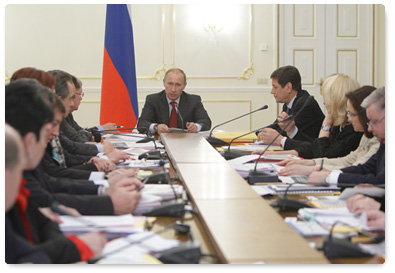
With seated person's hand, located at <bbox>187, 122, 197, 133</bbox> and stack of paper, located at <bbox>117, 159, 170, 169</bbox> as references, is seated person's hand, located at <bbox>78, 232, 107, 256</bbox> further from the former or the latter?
seated person's hand, located at <bbox>187, 122, 197, 133</bbox>

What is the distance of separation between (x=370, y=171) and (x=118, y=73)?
3376mm

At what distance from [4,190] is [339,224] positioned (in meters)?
1.03

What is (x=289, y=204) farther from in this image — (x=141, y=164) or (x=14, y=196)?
(x=141, y=164)

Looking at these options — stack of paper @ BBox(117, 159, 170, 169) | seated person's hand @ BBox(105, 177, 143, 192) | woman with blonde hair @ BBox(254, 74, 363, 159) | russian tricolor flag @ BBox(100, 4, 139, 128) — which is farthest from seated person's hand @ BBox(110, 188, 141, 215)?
russian tricolor flag @ BBox(100, 4, 139, 128)

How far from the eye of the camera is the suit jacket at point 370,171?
2275mm

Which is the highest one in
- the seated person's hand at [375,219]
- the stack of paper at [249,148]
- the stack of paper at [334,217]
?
the stack of paper at [249,148]

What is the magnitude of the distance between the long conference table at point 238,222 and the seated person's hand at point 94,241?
0.31 meters

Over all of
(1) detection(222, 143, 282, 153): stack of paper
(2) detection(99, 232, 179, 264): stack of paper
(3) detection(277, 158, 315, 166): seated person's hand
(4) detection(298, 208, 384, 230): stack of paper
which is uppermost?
(3) detection(277, 158, 315, 166): seated person's hand

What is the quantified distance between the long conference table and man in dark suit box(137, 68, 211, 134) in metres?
2.45

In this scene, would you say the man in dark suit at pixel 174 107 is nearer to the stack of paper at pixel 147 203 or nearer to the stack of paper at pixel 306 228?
the stack of paper at pixel 147 203

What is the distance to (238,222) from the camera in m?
1.55

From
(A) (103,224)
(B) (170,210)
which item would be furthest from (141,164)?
(A) (103,224)

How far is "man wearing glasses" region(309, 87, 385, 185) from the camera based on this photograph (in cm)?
216

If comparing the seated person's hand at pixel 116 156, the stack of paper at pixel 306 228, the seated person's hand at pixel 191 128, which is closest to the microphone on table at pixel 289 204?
the stack of paper at pixel 306 228
